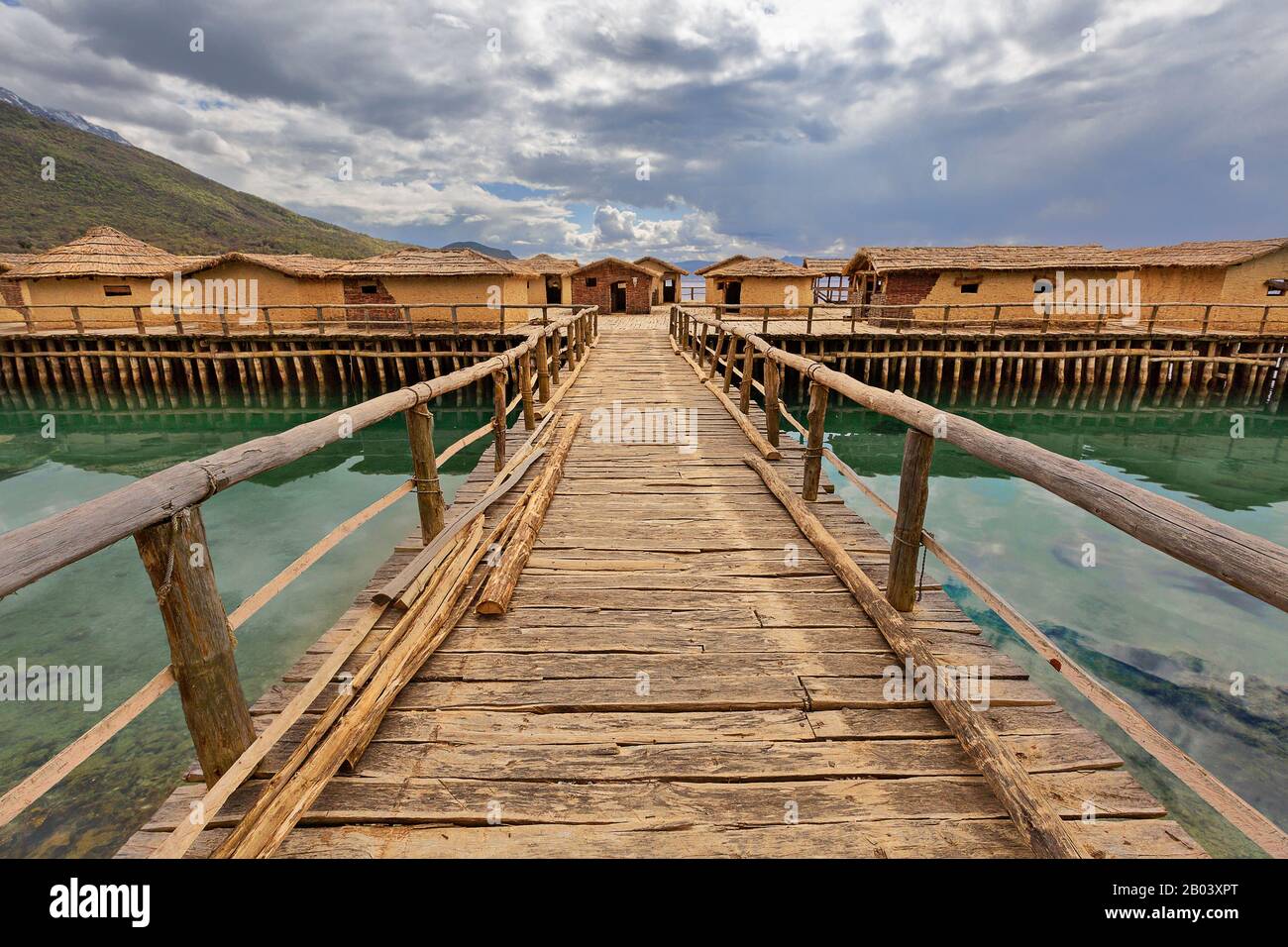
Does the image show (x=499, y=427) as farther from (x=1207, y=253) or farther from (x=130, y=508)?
(x=1207, y=253)

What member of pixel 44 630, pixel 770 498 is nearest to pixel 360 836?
pixel 770 498

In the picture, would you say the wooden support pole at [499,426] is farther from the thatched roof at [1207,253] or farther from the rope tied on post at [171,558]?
the thatched roof at [1207,253]

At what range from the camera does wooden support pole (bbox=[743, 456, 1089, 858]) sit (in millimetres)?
1791

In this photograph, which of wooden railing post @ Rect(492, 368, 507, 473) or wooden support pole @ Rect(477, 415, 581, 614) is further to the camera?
wooden railing post @ Rect(492, 368, 507, 473)

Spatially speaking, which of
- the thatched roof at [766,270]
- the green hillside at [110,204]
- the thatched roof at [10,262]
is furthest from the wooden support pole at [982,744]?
the green hillside at [110,204]

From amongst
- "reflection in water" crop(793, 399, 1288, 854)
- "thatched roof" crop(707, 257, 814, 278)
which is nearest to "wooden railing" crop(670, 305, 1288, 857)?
"reflection in water" crop(793, 399, 1288, 854)

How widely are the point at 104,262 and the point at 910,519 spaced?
33469 mm

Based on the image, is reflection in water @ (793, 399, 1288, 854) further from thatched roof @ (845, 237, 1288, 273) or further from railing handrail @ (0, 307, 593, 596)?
thatched roof @ (845, 237, 1288, 273)

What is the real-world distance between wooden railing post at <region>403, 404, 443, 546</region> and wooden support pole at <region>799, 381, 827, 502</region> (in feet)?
9.17

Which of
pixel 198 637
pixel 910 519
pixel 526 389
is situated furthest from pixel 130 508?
pixel 526 389

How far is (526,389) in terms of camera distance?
24.2ft
